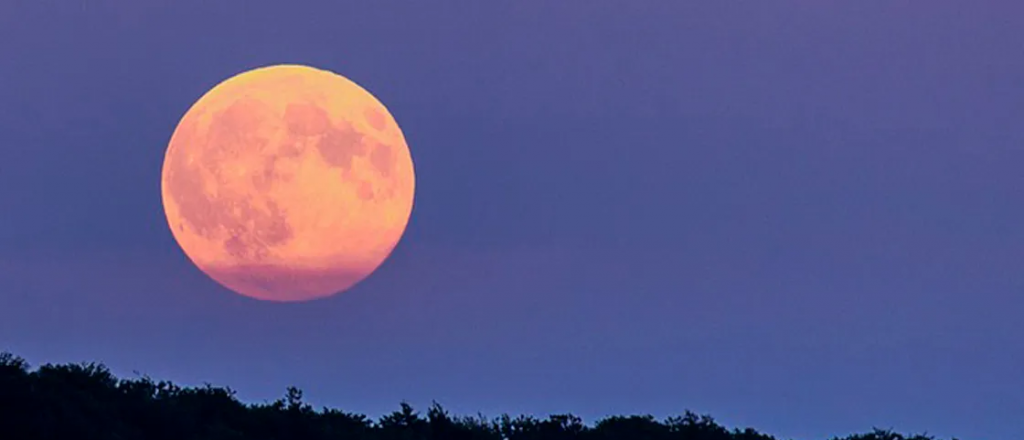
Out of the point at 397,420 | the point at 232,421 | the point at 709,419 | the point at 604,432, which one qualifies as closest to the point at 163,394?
the point at 232,421

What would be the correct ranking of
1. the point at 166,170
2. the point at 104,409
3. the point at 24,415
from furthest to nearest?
the point at 166,170, the point at 104,409, the point at 24,415

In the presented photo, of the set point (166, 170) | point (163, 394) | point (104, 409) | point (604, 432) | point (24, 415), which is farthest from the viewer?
point (604, 432)

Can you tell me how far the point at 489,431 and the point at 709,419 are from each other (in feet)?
38.5

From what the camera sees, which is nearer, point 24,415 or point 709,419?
point 24,415

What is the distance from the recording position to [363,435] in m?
80.2

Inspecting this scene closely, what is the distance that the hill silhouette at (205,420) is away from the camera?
64438mm

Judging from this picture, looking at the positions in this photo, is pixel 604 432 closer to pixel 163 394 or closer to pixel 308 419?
pixel 308 419

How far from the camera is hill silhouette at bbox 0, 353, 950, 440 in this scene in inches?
2537

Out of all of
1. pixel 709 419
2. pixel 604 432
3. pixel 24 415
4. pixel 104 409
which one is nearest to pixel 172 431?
pixel 104 409

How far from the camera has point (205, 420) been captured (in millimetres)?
75250

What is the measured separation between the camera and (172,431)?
71188 millimetres

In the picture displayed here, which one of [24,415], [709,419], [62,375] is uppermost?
[709,419]

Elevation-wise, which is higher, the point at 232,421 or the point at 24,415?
the point at 232,421

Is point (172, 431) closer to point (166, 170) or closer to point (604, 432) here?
point (166, 170)
